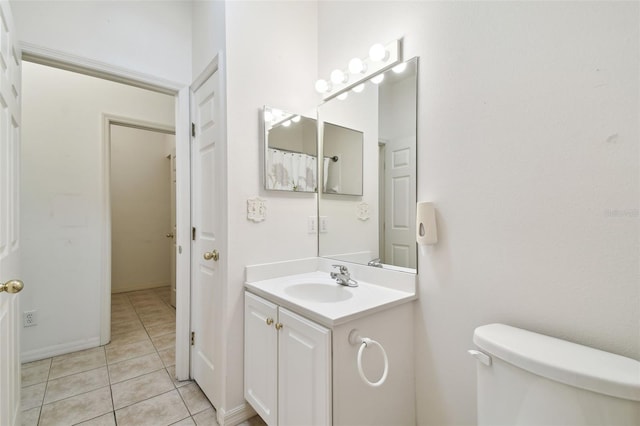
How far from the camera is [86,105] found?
239 centimetres

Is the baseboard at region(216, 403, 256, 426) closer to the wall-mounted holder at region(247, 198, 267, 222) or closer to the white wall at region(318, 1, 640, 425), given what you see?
the white wall at region(318, 1, 640, 425)

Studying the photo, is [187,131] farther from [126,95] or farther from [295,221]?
[126,95]

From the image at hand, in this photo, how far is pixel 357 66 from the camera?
4.94 ft

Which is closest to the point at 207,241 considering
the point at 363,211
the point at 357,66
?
the point at 363,211

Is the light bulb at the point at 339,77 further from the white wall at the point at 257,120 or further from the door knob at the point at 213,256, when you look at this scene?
the door knob at the point at 213,256

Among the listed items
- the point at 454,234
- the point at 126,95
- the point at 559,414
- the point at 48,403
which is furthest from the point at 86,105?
the point at 559,414

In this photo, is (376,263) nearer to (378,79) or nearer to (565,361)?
(565,361)

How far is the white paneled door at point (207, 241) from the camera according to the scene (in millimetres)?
1587

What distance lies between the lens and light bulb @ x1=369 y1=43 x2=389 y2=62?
4.56 ft

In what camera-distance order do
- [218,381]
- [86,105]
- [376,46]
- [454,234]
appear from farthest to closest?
[86,105]
[218,381]
[376,46]
[454,234]

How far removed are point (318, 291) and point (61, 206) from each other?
2.32m

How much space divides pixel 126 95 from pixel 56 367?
2.34 metres

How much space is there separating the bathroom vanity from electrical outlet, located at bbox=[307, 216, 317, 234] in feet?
1.34

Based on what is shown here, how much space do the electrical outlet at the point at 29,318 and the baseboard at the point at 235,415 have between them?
179 cm
